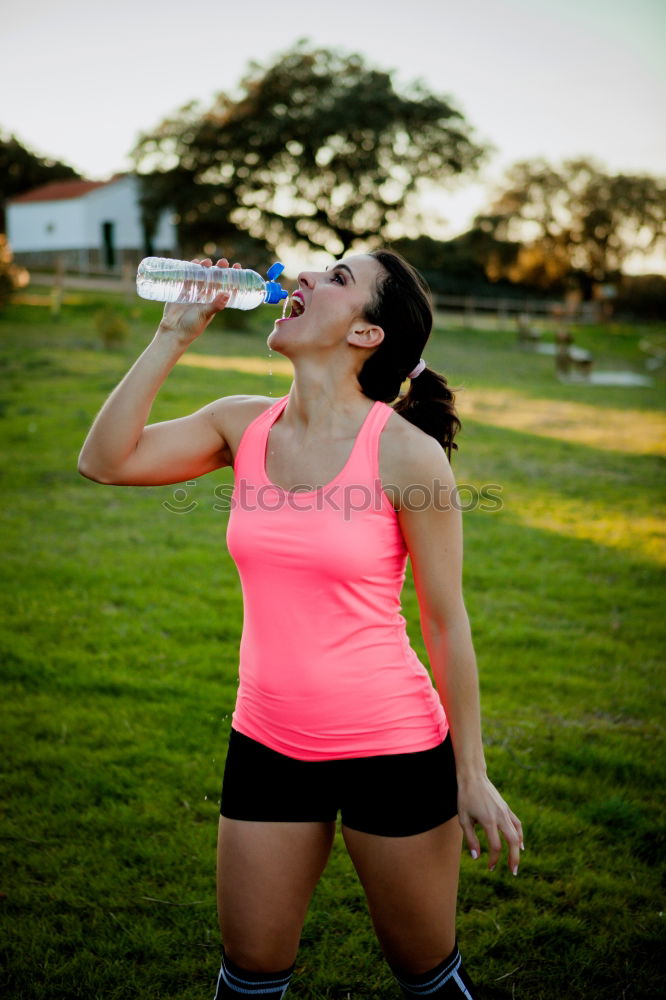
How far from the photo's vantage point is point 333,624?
203 centimetres

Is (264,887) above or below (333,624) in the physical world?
below

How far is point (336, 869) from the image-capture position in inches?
140

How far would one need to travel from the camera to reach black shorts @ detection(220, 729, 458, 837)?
6.46 ft

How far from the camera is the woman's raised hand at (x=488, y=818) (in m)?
1.98

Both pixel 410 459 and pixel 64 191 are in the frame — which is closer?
pixel 410 459

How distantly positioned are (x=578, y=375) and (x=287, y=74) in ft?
91.1

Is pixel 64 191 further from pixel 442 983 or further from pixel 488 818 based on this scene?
pixel 442 983

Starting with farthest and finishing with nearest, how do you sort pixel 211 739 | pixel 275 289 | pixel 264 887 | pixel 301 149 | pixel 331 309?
pixel 301 149 → pixel 211 739 → pixel 275 289 → pixel 331 309 → pixel 264 887

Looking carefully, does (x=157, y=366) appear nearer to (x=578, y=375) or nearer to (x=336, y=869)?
(x=336, y=869)

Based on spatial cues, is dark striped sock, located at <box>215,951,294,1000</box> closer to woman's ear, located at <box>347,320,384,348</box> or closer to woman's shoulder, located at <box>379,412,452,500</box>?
woman's shoulder, located at <box>379,412,452,500</box>

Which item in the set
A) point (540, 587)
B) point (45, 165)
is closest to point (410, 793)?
point (540, 587)

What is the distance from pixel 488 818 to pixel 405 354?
126cm

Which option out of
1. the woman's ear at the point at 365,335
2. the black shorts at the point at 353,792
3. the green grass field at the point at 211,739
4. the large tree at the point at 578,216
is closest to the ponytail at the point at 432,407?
the woman's ear at the point at 365,335

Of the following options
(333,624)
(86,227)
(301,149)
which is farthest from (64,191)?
(333,624)
